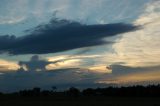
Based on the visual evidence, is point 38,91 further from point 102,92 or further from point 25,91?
point 102,92

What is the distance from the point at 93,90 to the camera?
200 meters

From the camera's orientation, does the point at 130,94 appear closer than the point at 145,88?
Yes

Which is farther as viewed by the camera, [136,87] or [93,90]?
[93,90]

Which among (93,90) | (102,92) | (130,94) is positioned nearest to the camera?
(130,94)

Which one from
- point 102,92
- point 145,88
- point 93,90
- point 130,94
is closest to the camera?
point 130,94

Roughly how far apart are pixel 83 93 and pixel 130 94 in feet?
131

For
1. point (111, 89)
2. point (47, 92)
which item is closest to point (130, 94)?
point (111, 89)

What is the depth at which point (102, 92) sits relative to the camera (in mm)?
184625

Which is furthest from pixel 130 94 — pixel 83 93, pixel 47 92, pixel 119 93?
pixel 47 92

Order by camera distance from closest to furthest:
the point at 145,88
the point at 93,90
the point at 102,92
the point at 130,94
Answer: the point at 130,94 → the point at 145,88 → the point at 102,92 → the point at 93,90

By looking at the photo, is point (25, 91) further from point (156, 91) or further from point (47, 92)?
point (156, 91)

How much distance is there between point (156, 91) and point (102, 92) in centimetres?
3421

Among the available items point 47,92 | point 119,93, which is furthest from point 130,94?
point 47,92

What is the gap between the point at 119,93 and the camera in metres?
163
